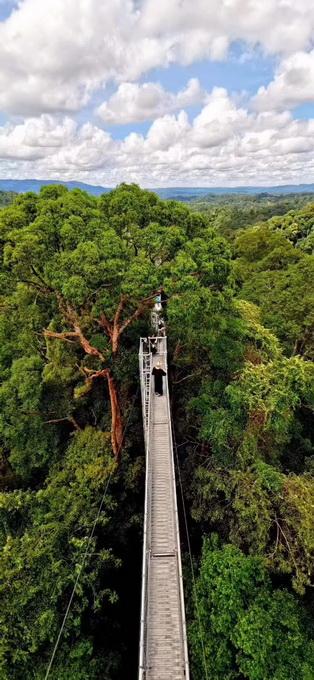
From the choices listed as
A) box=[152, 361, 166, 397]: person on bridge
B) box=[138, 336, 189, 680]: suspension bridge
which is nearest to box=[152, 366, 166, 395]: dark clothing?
box=[152, 361, 166, 397]: person on bridge

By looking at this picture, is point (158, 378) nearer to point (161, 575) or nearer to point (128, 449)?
point (128, 449)

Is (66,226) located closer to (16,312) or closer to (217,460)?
(16,312)

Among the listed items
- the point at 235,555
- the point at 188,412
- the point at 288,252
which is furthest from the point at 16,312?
the point at 288,252

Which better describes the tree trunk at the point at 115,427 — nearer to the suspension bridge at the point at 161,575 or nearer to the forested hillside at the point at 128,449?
the forested hillside at the point at 128,449

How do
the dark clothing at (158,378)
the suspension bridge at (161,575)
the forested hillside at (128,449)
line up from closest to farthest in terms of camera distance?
the suspension bridge at (161,575)
the forested hillside at (128,449)
the dark clothing at (158,378)

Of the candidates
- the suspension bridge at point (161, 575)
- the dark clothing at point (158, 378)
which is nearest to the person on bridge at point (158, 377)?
the dark clothing at point (158, 378)

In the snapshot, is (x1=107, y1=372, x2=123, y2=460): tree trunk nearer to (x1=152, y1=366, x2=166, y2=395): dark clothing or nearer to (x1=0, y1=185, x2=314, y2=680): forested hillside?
(x1=0, y1=185, x2=314, y2=680): forested hillside

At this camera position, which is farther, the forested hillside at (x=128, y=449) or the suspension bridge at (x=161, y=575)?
the forested hillside at (x=128, y=449)
